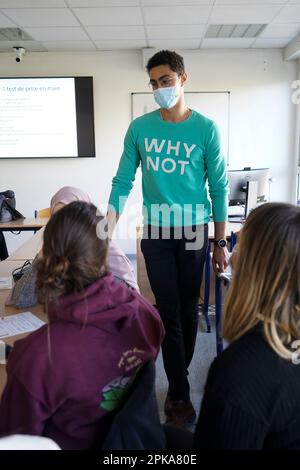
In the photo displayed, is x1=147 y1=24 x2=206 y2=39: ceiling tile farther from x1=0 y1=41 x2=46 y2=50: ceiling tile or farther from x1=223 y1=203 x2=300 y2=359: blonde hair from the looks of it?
x1=223 y1=203 x2=300 y2=359: blonde hair

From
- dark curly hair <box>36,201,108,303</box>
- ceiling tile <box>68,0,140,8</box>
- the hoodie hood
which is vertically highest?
ceiling tile <box>68,0,140,8</box>

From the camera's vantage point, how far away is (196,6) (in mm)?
3682

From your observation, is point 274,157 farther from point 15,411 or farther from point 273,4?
point 15,411

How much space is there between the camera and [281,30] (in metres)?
4.41

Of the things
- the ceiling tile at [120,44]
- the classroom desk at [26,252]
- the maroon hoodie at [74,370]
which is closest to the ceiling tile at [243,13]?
the ceiling tile at [120,44]

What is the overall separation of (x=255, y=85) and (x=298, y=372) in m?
5.11

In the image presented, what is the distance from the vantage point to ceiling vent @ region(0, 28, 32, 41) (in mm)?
4359

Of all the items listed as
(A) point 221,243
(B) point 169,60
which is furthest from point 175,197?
(B) point 169,60

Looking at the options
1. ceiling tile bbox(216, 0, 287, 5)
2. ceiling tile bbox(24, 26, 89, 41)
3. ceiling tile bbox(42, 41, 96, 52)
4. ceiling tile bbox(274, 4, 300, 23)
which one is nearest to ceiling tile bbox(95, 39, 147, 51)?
ceiling tile bbox(42, 41, 96, 52)

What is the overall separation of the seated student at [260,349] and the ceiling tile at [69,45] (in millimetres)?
4639

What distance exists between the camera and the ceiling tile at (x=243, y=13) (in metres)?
3.75

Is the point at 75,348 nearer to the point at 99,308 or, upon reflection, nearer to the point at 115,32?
the point at 99,308

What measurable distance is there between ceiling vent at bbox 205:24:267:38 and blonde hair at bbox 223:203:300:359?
4.11m

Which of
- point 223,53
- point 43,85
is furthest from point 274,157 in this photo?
point 43,85
